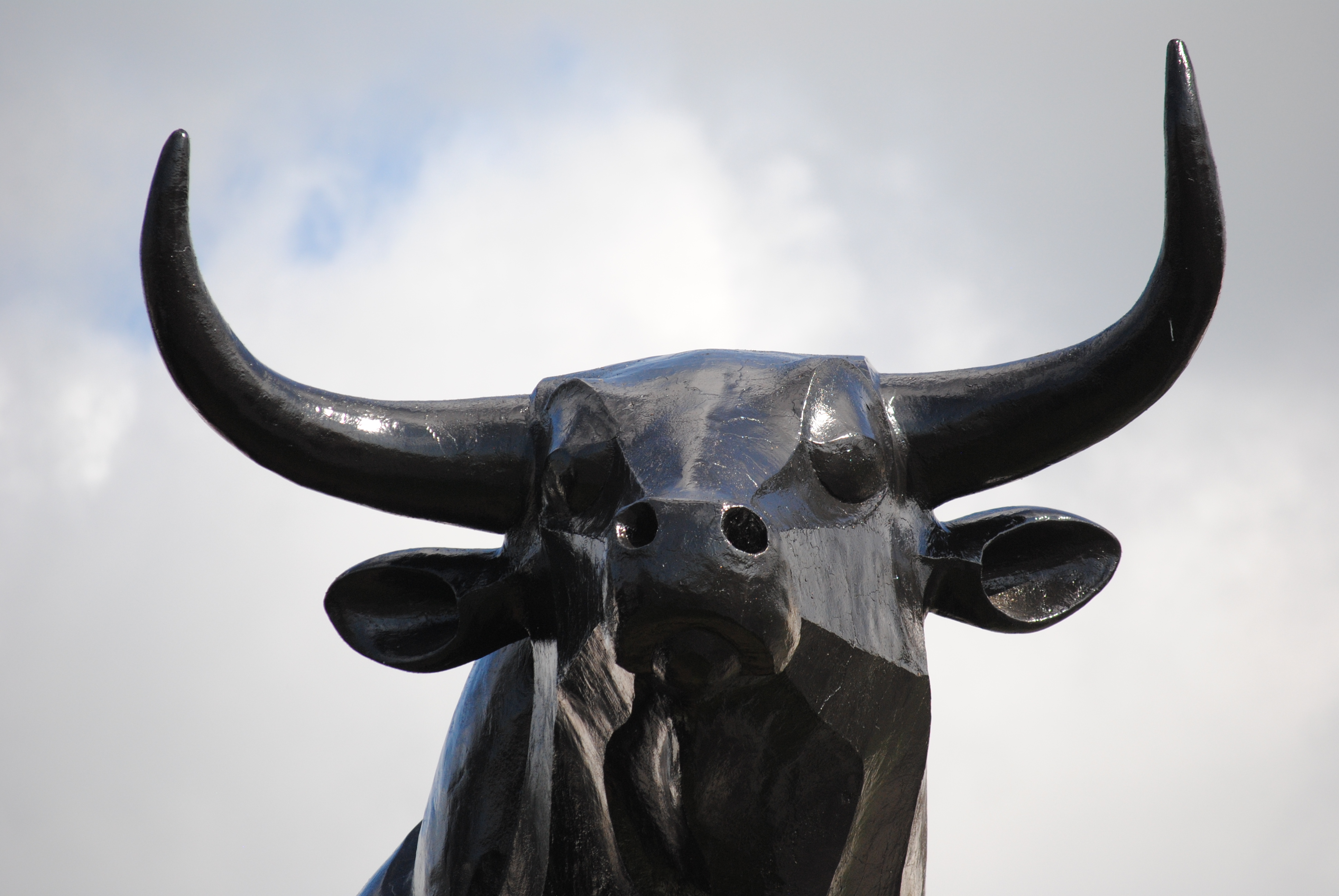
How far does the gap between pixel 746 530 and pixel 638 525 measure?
8.6 inches

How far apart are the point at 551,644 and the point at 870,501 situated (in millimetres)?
870

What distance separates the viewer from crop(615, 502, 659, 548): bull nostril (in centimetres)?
325

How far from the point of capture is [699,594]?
3.17m

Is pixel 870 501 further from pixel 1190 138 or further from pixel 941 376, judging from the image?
pixel 1190 138

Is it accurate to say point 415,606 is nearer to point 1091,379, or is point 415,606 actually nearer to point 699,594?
point 699,594

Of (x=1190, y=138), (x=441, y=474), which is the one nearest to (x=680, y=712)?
(x=441, y=474)

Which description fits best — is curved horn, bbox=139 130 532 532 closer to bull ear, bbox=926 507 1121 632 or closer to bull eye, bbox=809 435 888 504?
bull eye, bbox=809 435 888 504

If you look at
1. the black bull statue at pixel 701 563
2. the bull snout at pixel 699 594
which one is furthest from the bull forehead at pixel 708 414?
the bull snout at pixel 699 594

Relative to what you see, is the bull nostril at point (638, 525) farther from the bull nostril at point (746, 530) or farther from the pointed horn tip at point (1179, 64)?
the pointed horn tip at point (1179, 64)

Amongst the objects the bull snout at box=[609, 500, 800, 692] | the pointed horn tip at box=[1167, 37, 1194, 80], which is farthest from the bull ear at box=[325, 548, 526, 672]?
the pointed horn tip at box=[1167, 37, 1194, 80]

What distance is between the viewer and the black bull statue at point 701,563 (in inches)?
138

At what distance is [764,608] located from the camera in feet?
10.6

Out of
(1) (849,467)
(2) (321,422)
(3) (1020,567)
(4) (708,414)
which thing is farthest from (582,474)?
(3) (1020,567)

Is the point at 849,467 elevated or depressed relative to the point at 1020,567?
depressed
